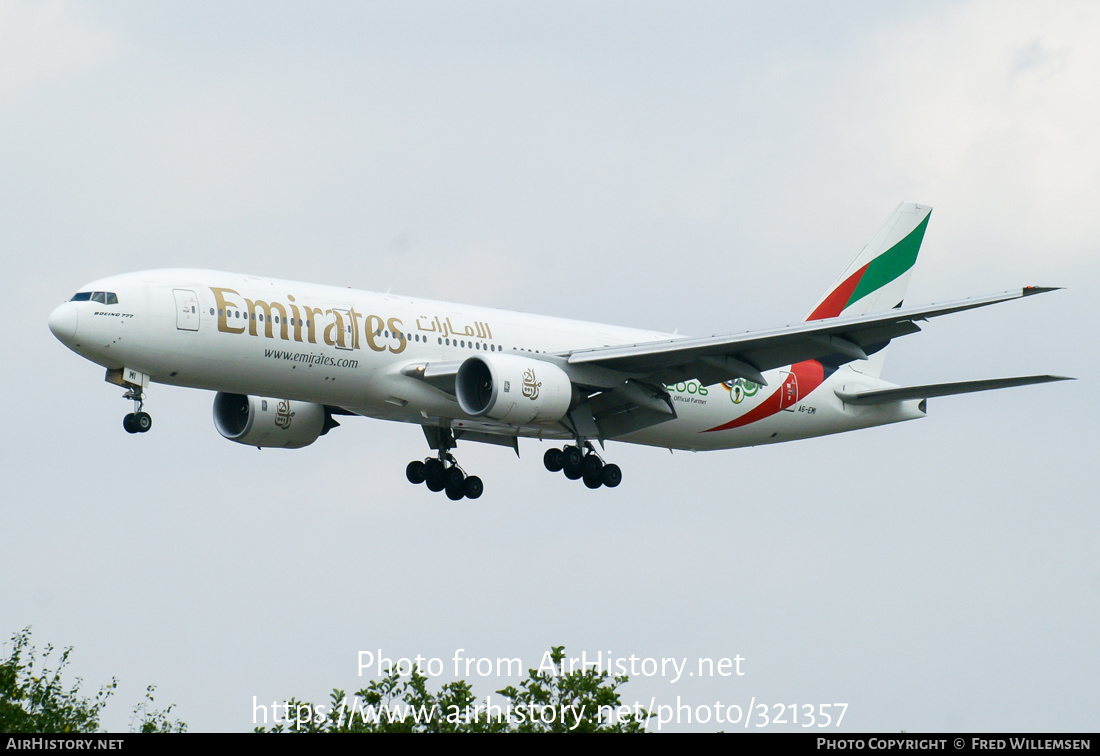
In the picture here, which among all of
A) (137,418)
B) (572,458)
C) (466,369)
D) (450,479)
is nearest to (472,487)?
(450,479)

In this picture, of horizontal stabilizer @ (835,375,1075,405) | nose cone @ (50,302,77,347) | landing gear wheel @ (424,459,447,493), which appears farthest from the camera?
landing gear wheel @ (424,459,447,493)

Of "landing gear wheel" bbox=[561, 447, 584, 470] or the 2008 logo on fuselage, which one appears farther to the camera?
the 2008 logo on fuselage

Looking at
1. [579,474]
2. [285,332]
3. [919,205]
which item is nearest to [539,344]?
[579,474]

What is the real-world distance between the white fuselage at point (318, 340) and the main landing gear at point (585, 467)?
497 millimetres

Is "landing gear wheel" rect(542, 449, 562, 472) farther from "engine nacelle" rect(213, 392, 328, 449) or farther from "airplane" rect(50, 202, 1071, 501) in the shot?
"engine nacelle" rect(213, 392, 328, 449)

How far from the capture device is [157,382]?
3334cm

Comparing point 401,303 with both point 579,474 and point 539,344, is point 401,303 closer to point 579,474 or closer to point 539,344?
point 539,344

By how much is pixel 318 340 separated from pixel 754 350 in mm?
10051

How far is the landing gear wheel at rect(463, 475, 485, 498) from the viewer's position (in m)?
40.9

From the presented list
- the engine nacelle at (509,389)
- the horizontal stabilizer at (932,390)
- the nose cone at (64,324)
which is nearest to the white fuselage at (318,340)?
the nose cone at (64,324)

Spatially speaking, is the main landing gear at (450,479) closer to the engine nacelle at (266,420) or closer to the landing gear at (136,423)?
the engine nacelle at (266,420)

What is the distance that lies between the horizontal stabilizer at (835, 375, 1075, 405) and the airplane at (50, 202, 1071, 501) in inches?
1.7

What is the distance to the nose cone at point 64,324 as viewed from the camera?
3200cm

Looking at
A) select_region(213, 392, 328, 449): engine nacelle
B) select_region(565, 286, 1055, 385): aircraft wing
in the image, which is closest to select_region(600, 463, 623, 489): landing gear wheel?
select_region(565, 286, 1055, 385): aircraft wing
